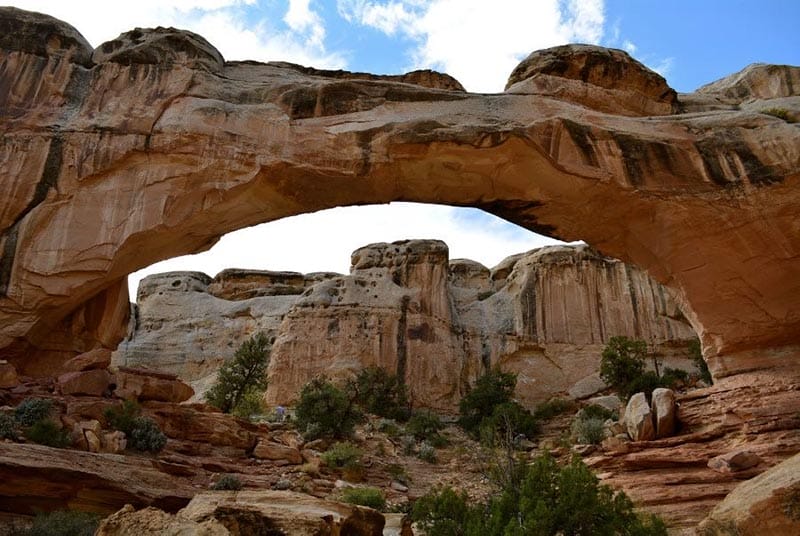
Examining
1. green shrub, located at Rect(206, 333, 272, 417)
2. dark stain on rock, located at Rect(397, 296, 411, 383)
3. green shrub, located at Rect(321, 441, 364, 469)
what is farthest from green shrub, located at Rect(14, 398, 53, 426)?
dark stain on rock, located at Rect(397, 296, 411, 383)

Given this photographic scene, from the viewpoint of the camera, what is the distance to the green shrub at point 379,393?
27.7 metres

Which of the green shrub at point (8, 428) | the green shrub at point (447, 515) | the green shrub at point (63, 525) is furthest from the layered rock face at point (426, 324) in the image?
the green shrub at point (63, 525)

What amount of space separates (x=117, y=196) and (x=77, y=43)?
336cm

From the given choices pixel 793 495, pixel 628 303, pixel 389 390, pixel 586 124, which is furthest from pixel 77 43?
pixel 628 303

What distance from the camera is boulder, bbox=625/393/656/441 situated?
43.2ft

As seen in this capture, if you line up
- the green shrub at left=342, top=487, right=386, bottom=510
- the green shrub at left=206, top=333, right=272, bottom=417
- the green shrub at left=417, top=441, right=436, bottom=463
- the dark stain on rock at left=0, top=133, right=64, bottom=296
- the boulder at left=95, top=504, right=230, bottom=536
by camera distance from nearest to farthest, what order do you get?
1. the boulder at left=95, top=504, right=230, bottom=536
2. the dark stain on rock at left=0, top=133, right=64, bottom=296
3. the green shrub at left=342, top=487, right=386, bottom=510
4. the green shrub at left=417, top=441, right=436, bottom=463
5. the green shrub at left=206, top=333, right=272, bottom=417

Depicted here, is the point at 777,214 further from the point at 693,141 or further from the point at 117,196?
the point at 117,196

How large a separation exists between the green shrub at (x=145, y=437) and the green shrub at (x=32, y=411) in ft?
4.74

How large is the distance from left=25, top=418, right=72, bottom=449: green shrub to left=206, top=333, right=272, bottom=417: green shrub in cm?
Answer: 1638

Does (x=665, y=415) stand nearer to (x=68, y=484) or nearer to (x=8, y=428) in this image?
(x=68, y=484)

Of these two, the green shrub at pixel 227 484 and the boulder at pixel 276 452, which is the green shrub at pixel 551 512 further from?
the boulder at pixel 276 452

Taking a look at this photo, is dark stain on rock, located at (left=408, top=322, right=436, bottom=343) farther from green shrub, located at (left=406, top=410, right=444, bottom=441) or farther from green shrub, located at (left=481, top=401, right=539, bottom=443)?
green shrub, located at (left=481, top=401, right=539, bottom=443)

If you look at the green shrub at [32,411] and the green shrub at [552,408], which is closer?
the green shrub at [32,411]

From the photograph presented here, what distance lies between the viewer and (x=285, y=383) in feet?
101
